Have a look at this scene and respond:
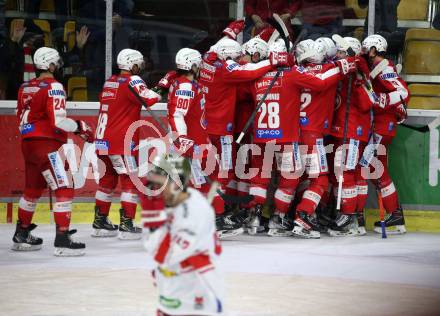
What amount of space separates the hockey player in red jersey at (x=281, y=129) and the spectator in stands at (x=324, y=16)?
51.6 inches

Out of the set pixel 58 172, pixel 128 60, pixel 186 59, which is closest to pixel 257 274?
pixel 58 172

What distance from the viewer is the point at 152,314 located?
315 inches

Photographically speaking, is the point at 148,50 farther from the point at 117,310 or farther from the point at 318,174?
the point at 117,310

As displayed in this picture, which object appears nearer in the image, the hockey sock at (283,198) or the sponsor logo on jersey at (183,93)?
the sponsor logo on jersey at (183,93)

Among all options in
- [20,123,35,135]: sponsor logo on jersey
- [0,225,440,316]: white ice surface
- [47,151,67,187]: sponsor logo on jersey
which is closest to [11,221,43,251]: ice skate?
[0,225,440,316]: white ice surface

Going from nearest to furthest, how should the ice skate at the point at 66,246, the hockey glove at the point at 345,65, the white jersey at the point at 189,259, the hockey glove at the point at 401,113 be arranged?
the white jersey at the point at 189,259 < the ice skate at the point at 66,246 < the hockey glove at the point at 345,65 < the hockey glove at the point at 401,113

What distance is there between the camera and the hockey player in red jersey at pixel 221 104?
38.1 feet

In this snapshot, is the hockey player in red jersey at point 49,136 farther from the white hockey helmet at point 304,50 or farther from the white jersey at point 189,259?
the white jersey at point 189,259

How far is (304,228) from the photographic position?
456 inches

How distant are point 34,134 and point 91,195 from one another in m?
2.26

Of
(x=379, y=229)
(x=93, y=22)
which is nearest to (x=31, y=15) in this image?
(x=93, y=22)

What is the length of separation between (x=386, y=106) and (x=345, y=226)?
128 centimetres

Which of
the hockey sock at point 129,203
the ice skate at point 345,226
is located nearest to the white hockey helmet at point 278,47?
the ice skate at point 345,226

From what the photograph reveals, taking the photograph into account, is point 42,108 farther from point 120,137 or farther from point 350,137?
point 350,137
